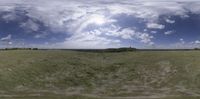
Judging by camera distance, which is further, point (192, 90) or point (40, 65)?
point (40, 65)

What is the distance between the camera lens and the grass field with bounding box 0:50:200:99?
69875 mm

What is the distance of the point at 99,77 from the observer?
84.8 metres

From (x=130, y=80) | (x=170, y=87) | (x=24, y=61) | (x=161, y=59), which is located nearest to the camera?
(x=170, y=87)

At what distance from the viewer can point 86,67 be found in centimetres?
9106

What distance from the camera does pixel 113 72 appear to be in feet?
290

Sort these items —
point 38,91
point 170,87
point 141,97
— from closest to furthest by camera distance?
point 141,97, point 38,91, point 170,87

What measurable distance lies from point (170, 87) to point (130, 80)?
918 cm

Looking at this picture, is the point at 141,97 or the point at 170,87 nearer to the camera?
the point at 141,97

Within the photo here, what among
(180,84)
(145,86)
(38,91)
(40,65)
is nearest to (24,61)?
(40,65)

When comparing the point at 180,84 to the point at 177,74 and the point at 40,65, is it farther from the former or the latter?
the point at 40,65

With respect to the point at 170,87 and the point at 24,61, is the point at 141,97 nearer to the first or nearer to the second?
the point at 170,87

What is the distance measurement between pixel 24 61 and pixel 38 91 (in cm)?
1920

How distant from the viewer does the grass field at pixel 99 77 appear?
69.9 meters

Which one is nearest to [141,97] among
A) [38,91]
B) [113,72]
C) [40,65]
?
[38,91]
